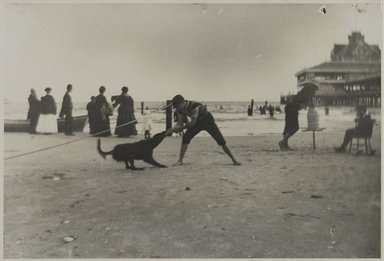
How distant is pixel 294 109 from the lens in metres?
3.88

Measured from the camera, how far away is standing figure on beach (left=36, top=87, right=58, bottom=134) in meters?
3.79

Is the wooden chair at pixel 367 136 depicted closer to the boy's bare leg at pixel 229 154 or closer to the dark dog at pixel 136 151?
the boy's bare leg at pixel 229 154

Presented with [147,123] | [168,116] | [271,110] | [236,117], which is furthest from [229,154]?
[147,123]

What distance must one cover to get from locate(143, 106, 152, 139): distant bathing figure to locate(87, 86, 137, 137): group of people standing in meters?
0.10

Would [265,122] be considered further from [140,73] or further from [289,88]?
[140,73]

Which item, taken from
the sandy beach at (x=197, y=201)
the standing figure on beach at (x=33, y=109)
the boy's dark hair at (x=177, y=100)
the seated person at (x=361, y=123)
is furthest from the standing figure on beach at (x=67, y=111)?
the seated person at (x=361, y=123)

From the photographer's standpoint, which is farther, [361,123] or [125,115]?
[125,115]

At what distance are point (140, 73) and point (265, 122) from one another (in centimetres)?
128

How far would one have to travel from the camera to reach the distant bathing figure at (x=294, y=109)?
3.87m

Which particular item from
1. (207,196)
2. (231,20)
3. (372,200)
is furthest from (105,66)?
(372,200)

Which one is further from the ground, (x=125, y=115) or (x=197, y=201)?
(x=125, y=115)

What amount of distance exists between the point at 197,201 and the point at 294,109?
1328 millimetres

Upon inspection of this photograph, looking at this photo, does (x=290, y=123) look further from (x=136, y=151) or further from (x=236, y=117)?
(x=136, y=151)

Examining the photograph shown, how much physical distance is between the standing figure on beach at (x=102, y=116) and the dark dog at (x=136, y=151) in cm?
18
